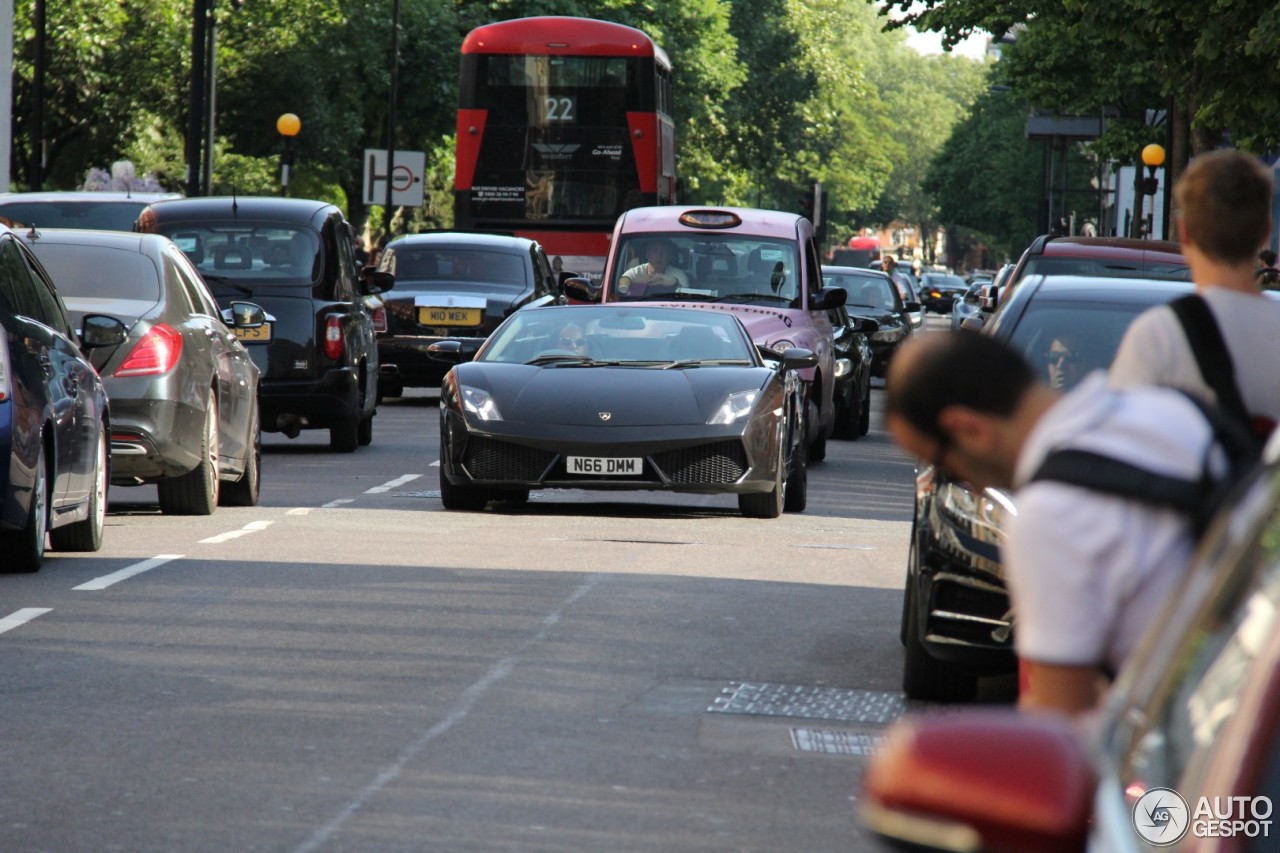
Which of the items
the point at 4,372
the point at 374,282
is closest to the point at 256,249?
the point at 374,282

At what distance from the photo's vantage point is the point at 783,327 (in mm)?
19719

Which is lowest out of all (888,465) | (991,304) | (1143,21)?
(888,465)

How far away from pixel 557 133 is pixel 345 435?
13.8 meters

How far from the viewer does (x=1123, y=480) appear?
9.55ft

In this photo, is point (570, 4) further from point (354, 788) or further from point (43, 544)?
point (354, 788)

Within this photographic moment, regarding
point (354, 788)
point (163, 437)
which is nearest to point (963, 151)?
point (163, 437)

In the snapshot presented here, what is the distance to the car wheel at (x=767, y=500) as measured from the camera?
1533 cm

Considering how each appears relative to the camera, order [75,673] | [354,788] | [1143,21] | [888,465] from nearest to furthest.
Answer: [354,788], [75,673], [888,465], [1143,21]

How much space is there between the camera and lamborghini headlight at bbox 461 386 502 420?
14898 millimetres

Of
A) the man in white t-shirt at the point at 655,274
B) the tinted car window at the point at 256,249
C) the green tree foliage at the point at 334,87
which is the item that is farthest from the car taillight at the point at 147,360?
the green tree foliage at the point at 334,87

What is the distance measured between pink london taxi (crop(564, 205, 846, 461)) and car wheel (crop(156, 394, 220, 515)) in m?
5.83

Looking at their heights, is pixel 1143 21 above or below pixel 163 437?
above

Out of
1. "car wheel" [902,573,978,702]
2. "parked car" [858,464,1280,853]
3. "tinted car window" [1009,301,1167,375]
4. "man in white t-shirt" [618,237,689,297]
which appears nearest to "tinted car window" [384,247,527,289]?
"man in white t-shirt" [618,237,689,297]

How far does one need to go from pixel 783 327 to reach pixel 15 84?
1533 inches
